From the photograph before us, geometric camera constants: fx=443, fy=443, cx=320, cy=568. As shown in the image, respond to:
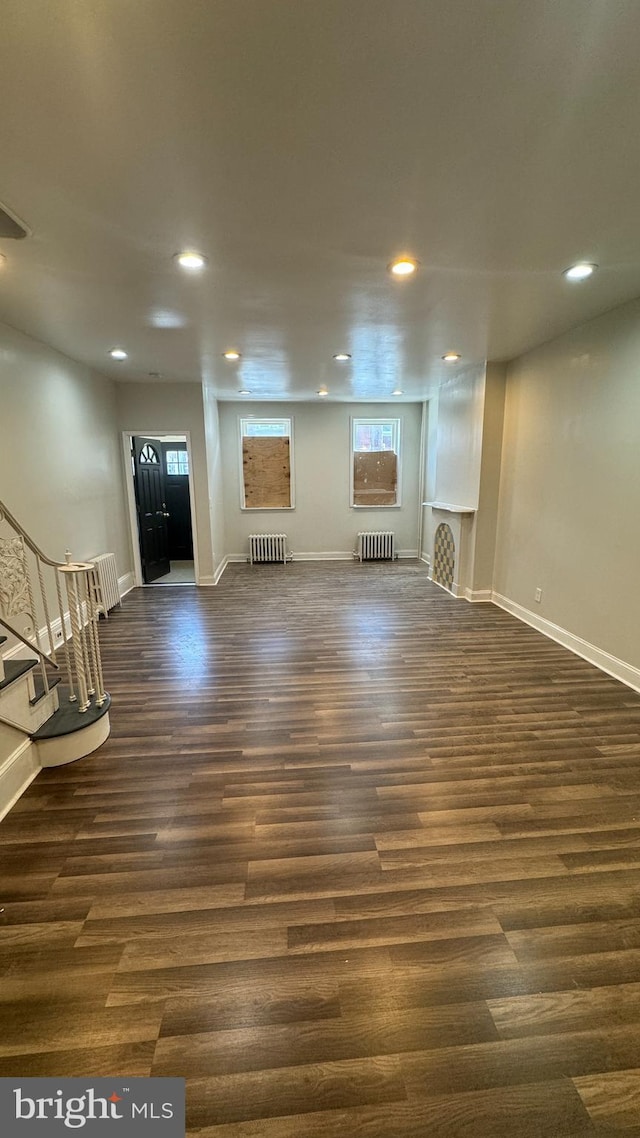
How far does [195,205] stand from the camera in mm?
1987

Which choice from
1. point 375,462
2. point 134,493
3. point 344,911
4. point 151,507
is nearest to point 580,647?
point 344,911

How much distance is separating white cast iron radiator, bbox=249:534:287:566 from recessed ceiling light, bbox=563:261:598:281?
5770mm

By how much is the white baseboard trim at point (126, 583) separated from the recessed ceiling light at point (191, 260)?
3974 millimetres

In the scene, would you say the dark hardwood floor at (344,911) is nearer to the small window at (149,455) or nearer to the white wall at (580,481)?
the white wall at (580,481)

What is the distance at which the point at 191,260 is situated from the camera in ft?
8.17

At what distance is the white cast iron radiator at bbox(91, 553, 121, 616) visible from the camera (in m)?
4.97

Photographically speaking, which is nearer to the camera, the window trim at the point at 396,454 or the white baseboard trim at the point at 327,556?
the window trim at the point at 396,454

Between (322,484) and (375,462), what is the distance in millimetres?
1046

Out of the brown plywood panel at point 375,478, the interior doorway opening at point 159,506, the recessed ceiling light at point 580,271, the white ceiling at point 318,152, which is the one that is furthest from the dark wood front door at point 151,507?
the recessed ceiling light at point 580,271

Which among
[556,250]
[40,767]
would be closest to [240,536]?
[40,767]

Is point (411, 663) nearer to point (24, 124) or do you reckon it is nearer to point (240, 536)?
point (24, 124)

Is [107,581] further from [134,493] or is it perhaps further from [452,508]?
[452,508]

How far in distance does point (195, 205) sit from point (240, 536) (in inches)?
246

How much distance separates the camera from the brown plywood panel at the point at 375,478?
803cm
